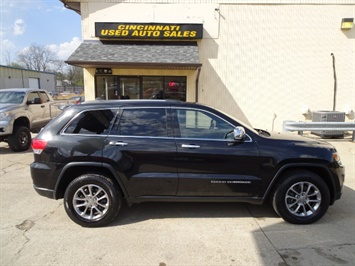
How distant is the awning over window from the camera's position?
8.98m

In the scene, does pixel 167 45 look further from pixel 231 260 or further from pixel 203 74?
pixel 231 260

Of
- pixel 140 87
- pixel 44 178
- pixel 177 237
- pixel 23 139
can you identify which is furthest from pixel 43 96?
pixel 177 237

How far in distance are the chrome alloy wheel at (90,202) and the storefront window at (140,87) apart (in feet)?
24.5

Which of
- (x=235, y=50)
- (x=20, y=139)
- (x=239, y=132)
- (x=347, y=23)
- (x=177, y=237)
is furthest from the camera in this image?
(x=235, y=50)

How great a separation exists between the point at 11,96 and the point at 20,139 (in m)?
1.64

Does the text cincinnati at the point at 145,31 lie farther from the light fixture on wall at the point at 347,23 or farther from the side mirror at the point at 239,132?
the side mirror at the point at 239,132

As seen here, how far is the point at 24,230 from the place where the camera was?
3.45 meters

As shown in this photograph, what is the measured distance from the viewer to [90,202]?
11.6 feet

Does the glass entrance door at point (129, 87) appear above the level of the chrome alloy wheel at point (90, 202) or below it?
above

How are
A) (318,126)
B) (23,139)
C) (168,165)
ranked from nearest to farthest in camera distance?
(168,165)
(23,139)
(318,126)

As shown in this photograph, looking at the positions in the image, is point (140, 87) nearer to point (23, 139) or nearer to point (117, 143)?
point (23, 139)

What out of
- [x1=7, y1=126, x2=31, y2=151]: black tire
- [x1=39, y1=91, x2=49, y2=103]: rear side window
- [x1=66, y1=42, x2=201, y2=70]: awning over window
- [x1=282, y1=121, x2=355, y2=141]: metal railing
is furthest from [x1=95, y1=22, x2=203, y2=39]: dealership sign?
[x1=282, y1=121, x2=355, y2=141]: metal railing

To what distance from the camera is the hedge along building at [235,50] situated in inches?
397

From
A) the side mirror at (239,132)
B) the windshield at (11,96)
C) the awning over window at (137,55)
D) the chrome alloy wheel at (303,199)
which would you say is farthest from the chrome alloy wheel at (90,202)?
the awning over window at (137,55)
